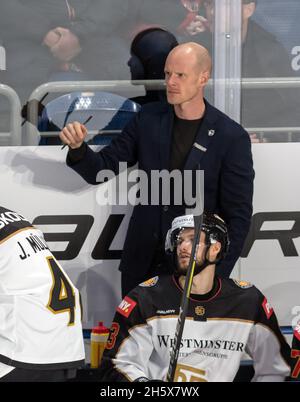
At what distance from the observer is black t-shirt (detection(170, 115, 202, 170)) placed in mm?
4848

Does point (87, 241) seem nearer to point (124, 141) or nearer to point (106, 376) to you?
point (124, 141)

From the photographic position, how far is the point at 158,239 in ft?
15.9

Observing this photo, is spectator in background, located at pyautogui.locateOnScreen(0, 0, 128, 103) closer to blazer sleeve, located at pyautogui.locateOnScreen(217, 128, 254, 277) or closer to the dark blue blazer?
the dark blue blazer

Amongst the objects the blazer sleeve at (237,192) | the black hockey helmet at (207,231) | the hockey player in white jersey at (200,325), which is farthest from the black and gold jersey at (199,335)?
the blazer sleeve at (237,192)

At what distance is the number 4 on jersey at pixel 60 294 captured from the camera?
12.5 ft

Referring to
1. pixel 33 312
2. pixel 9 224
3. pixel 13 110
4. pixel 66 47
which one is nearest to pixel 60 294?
pixel 33 312

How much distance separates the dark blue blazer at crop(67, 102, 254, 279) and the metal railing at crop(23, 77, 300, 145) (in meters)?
0.12

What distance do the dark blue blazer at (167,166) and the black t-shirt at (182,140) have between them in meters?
0.03

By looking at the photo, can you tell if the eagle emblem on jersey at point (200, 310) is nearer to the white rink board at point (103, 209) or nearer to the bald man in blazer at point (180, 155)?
the bald man in blazer at point (180, 155)

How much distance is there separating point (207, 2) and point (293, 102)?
0.60 m

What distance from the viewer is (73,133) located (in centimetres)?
469

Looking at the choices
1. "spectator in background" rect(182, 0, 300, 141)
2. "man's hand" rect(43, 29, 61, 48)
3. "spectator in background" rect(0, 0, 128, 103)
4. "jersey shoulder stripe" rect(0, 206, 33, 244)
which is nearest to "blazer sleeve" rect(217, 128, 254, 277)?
"spectator in background" rect(182, 0, 300, 141)

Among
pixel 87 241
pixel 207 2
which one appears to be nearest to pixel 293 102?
pixel 207 2
